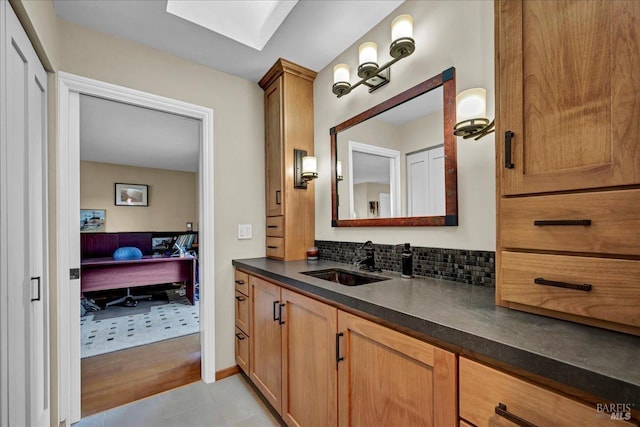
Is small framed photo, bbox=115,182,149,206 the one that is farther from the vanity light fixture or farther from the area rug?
the vanity light fixture

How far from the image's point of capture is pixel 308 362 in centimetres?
134

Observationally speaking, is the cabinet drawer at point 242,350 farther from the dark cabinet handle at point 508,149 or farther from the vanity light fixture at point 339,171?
the dark cabinet handle at point 508,149

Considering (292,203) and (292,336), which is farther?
(292,203)

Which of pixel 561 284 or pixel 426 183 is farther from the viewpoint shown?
pixel 426 183

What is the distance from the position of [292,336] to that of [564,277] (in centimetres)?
119

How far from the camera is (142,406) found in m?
1.85

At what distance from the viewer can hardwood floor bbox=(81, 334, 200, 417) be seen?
1951mm

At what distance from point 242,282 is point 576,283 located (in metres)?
1.93

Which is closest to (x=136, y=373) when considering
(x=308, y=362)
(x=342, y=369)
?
(x=308, y=362)

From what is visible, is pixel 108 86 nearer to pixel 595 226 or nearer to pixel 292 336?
pixel 292 336

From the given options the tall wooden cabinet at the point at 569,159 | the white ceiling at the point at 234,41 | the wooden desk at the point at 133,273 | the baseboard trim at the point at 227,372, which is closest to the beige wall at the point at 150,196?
the wooden desk at the point at 133,273

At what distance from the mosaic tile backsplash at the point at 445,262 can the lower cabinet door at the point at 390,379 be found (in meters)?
0.57

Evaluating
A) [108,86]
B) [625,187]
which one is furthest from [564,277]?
[108,86]

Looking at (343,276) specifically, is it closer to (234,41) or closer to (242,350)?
(242,350)
